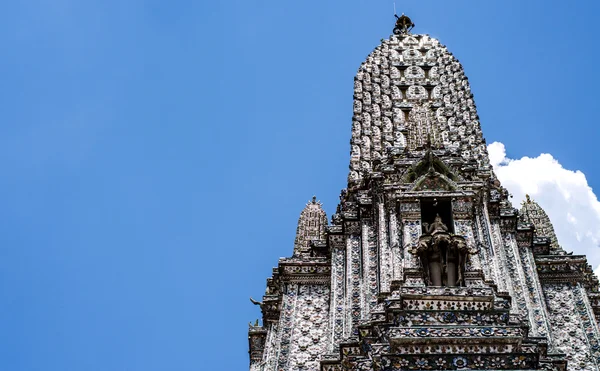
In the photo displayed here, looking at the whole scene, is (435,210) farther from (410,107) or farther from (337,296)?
(410,107)

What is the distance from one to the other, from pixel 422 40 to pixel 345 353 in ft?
47.7

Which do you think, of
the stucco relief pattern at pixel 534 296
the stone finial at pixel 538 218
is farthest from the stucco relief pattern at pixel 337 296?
the stone finial at pixel 538 218

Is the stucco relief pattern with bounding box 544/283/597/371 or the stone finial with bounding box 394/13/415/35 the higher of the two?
the stone finial with bounding box 394/13/415/35

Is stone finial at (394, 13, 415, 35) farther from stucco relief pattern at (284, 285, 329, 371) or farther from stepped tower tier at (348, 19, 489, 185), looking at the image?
stucco relief pattern at (284, 285, 329, 371)

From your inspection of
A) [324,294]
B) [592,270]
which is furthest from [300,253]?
[592,270]

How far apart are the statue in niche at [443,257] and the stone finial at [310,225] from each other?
207 inches

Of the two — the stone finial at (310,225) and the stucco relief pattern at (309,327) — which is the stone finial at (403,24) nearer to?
the stone finial at (310,225)

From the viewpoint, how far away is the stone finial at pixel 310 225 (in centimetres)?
2128

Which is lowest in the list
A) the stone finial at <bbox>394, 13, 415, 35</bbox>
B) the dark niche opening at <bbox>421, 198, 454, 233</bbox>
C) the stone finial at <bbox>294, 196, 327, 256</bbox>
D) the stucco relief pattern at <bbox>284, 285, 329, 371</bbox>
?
the stucco relief pattern at <bbox>284, 285, 329, 371</bbox>

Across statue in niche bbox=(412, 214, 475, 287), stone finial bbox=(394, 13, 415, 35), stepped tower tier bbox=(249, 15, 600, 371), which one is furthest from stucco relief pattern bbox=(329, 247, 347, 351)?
stone finial bbox=(394, 13, 415, 35)

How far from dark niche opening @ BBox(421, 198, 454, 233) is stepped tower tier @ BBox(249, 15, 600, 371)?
0.02m

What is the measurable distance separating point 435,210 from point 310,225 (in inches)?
181

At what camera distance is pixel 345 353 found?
14.7 metres

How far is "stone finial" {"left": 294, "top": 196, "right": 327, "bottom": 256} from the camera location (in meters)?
21.3
